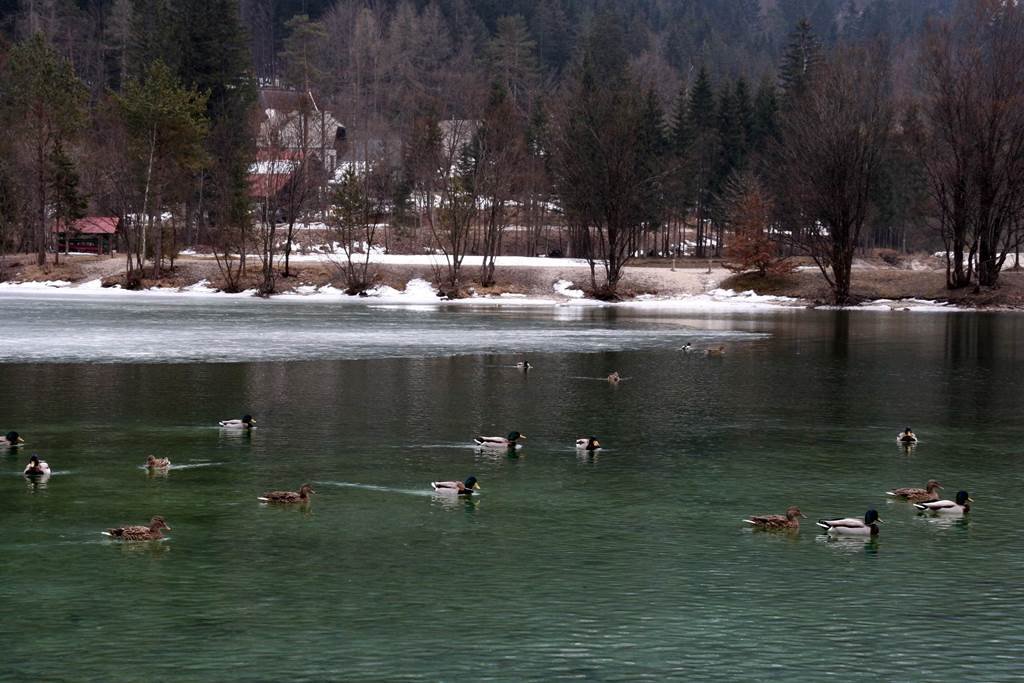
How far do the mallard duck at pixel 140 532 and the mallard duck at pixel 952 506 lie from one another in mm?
12805

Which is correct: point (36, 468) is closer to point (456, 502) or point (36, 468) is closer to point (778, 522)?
point (456, 502)

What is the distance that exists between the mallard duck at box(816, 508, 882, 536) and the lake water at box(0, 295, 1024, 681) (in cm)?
34

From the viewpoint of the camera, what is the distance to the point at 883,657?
13641 mm

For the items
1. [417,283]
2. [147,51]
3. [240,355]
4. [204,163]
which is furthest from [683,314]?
[147,51]

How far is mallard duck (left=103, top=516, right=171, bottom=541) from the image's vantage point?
18.1 meters

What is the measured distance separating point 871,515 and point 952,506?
8.48ft

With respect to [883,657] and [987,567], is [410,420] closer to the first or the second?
[987,567]

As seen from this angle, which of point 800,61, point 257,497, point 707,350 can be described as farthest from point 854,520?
point 800,61

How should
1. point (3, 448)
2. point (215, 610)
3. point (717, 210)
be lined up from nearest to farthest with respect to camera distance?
point (215, 610), point (3, 448), point (717, 210)

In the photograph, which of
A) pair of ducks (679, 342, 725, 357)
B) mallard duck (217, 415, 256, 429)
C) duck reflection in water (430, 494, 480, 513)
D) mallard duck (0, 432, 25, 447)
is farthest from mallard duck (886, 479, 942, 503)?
pair of ducks (679, 342, 725, 357)

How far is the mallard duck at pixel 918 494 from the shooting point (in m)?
21.3

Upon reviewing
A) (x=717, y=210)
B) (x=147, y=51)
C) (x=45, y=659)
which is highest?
(x=147, y=51)

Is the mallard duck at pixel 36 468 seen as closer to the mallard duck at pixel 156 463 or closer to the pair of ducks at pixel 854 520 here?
the mallard duck at pixel 156 463

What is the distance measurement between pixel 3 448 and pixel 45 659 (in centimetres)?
1350
